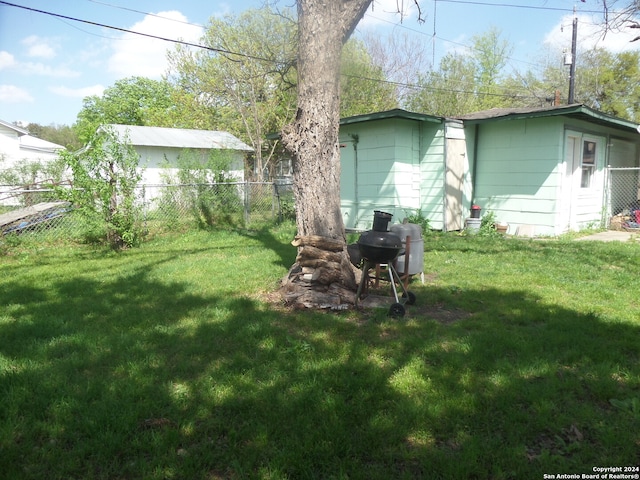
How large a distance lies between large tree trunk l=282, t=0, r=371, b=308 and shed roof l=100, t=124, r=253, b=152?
46.5 ft

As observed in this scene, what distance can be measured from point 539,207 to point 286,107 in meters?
13.9

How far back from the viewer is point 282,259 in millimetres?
7184

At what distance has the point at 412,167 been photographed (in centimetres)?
1061

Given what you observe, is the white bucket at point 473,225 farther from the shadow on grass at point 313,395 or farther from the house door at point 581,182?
the shadow on grass at point 313,395

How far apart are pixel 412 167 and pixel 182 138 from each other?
13.8 metres

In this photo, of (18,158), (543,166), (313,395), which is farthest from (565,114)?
(18,158)

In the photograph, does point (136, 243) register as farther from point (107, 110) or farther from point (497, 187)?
point (107, 110)

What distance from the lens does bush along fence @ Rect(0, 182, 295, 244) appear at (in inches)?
337

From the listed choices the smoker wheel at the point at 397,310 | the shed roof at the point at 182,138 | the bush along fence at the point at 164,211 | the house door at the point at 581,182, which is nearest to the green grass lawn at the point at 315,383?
the smoker wheel at the point at 397,310

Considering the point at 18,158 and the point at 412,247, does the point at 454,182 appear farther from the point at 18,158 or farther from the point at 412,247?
the point at 18,158

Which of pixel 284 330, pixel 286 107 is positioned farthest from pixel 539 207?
pixel 286 107

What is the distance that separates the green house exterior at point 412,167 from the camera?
10.3 m

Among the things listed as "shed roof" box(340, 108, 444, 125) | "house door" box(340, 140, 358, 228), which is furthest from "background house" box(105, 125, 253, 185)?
"shed roof" box(340, 108, 444, 125)

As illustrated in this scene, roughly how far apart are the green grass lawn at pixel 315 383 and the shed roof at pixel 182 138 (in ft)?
48.9
